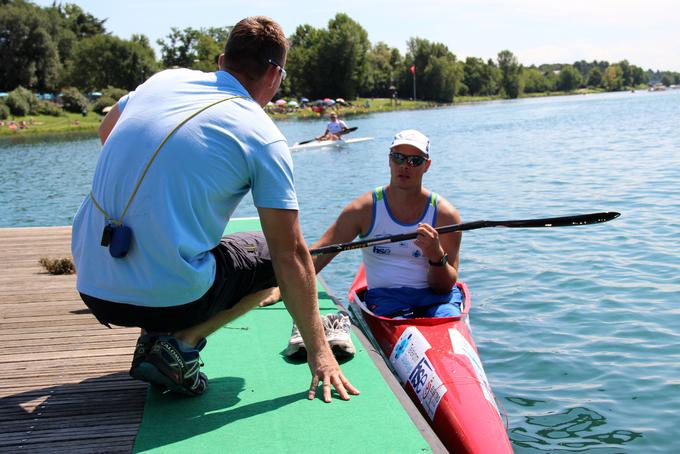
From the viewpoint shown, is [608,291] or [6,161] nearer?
[608,291]

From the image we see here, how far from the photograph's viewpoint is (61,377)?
379 centimetres

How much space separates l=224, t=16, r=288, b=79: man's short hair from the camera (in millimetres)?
3098

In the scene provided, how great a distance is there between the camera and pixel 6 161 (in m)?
34.2

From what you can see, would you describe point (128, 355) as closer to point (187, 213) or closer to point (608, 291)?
point (187, 213)

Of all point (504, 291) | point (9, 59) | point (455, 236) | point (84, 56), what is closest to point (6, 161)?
point (504, 291)

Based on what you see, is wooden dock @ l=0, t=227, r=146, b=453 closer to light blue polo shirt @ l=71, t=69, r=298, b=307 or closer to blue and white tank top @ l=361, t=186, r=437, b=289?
light blue polo shirt @ l=71, t=69, r=298, b=307

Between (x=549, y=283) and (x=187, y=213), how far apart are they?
6.65 metres

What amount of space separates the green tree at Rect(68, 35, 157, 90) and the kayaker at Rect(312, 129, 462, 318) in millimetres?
85207

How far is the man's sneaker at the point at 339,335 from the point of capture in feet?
12.8

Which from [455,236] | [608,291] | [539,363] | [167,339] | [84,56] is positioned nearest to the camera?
[167,339]

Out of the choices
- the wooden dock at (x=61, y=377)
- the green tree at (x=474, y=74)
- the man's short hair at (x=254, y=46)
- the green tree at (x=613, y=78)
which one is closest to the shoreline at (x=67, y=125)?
the wooden dock at (x=61, y=377)

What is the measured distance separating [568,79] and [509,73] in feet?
110

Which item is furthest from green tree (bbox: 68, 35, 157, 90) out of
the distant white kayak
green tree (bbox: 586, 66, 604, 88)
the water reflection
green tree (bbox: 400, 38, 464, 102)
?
green tree (bbox: 586, 66, 604, 88)

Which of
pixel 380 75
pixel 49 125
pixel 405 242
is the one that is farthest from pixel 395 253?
pixel 380 75
